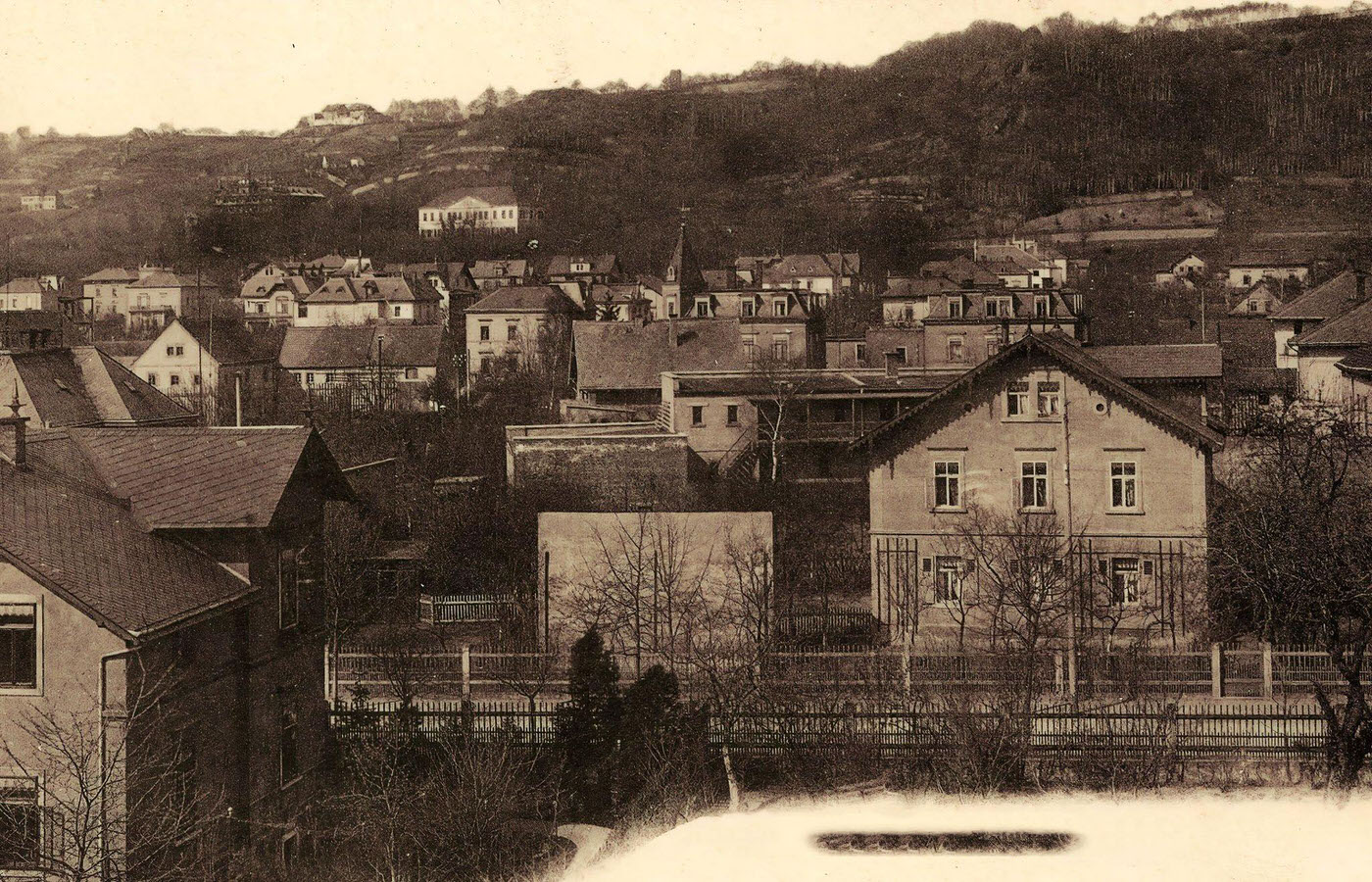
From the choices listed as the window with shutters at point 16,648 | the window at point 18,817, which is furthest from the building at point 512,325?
the window at point 18,817

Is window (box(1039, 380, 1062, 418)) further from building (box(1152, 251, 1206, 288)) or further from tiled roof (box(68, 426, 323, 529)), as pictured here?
building (box(1152, 251, 1206, 288))

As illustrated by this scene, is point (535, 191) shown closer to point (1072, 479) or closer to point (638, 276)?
point (638, 276)

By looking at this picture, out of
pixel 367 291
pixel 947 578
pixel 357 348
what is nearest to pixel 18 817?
pixel 947 578

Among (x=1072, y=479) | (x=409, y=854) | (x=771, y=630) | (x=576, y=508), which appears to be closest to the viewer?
(x=409, y=854)

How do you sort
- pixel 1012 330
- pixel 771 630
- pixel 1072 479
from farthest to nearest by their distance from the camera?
pixel 1012 330 → pixel 1072 479 → pixel 771 630

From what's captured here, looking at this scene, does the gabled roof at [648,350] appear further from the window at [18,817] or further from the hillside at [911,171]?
the hillside at [911,171]

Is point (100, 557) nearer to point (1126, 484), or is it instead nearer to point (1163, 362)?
point (1126, 484)

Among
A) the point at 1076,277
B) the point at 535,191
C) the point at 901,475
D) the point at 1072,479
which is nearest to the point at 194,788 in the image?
the point at 901,475
